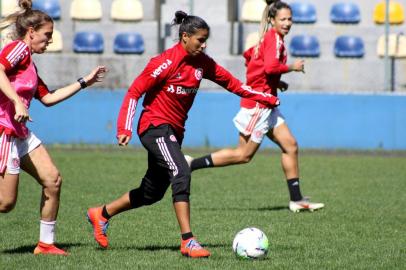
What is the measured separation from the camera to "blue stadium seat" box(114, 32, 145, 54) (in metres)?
21.4

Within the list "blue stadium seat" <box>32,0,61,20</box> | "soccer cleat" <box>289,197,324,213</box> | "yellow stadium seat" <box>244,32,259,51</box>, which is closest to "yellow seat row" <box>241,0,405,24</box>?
"yellow stadium seat" <box>244,32,259,51</box>

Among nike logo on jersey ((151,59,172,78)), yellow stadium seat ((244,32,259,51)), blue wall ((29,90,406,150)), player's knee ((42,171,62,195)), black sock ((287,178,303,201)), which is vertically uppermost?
nike logo on jersey ((151,59,172,78))

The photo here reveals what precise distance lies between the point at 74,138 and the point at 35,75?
39.7 feet

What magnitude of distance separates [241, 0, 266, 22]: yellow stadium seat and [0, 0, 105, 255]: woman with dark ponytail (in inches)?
586

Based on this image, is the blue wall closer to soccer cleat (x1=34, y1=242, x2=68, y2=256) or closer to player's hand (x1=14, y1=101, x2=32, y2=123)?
soccer cleat (x1=34, y1=242, x2=68, y2=256)

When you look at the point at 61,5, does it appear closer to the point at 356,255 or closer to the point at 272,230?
the point at 272,230

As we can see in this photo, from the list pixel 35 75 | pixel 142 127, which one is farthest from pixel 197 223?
pixel 35 75

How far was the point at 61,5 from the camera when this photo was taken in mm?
22719

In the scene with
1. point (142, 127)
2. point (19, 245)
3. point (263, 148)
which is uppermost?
point (142, 127)

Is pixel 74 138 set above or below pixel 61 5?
below

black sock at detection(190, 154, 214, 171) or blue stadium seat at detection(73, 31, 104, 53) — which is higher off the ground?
black sock at detection(190, 154, 214, 171)

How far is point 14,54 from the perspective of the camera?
6.90 meters

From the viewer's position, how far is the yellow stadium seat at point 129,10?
22.1 m

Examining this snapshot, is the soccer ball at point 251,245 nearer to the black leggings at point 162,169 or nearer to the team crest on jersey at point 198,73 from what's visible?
the black leggings at point 162,169
